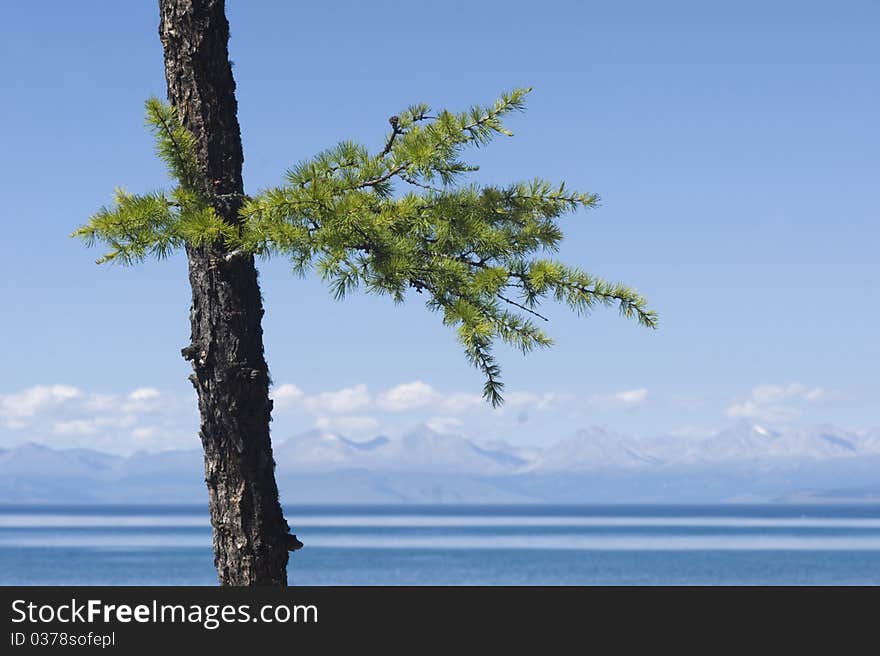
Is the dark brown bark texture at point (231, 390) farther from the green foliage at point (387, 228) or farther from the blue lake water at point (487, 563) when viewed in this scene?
the blue lake water at point (487, 563)

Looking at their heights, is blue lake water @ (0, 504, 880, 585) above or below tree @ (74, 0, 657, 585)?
above

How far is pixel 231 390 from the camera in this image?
6.70 m

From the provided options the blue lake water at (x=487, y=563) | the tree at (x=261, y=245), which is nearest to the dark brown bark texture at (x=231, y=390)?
the tree at (x=261, y=245)

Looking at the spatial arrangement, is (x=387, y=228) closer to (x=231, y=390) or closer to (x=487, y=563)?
(x=231, y=390)

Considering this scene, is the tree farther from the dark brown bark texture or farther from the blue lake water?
the blue lake water

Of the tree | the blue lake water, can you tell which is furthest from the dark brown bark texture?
the blue lake water

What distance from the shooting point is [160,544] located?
402 ft

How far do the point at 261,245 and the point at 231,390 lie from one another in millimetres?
881

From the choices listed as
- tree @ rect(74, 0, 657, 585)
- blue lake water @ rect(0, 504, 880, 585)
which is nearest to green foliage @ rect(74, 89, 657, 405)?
tree @ rect(74, 0, 657, 585)

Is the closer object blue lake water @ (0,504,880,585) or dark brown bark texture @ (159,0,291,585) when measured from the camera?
dark brown bark texture @ (159,0,291,585)

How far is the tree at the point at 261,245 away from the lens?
645cm

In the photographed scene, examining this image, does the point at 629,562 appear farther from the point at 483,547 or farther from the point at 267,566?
the point at 267,566

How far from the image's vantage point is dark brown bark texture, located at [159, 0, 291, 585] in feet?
21.9
